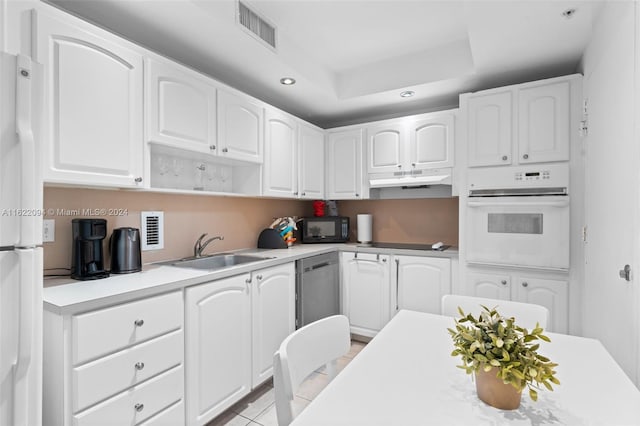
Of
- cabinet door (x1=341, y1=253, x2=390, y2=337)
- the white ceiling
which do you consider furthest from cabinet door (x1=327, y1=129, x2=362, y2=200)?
cabinet door (x1=341, y1=253, x2=390, y2=337)

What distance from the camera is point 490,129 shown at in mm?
2447

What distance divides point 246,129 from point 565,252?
7.87ft

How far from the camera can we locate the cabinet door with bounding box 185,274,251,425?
168 centimetres

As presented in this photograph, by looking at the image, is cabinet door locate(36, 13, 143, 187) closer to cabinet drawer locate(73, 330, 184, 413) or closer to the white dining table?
cabinet drawer locate(73, 330, 184, 413)

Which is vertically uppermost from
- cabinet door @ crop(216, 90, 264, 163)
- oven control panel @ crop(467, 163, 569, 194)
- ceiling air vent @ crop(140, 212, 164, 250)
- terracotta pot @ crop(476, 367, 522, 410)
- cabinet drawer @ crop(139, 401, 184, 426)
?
cabinet door @ crop(216, 90, 264, 163)

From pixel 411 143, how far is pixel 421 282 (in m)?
1.26

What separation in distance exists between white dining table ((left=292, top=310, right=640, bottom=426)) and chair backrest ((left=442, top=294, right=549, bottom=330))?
1.07 ft

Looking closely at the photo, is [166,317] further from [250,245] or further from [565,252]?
[565,252]

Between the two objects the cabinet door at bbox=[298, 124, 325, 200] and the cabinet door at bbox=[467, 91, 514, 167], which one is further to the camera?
the cabinet door at bbox=[298, 124, 325, 200]

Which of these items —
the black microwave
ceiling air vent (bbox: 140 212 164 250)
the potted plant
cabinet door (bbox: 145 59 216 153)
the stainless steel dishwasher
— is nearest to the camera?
the potted plant

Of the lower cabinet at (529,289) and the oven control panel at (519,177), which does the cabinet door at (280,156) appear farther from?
the lower cabinet at (529,289)

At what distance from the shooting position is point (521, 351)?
2.42ft

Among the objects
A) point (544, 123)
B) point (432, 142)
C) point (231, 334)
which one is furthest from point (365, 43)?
point (231, 334)

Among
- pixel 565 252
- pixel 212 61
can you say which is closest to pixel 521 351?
pixel 565 252
